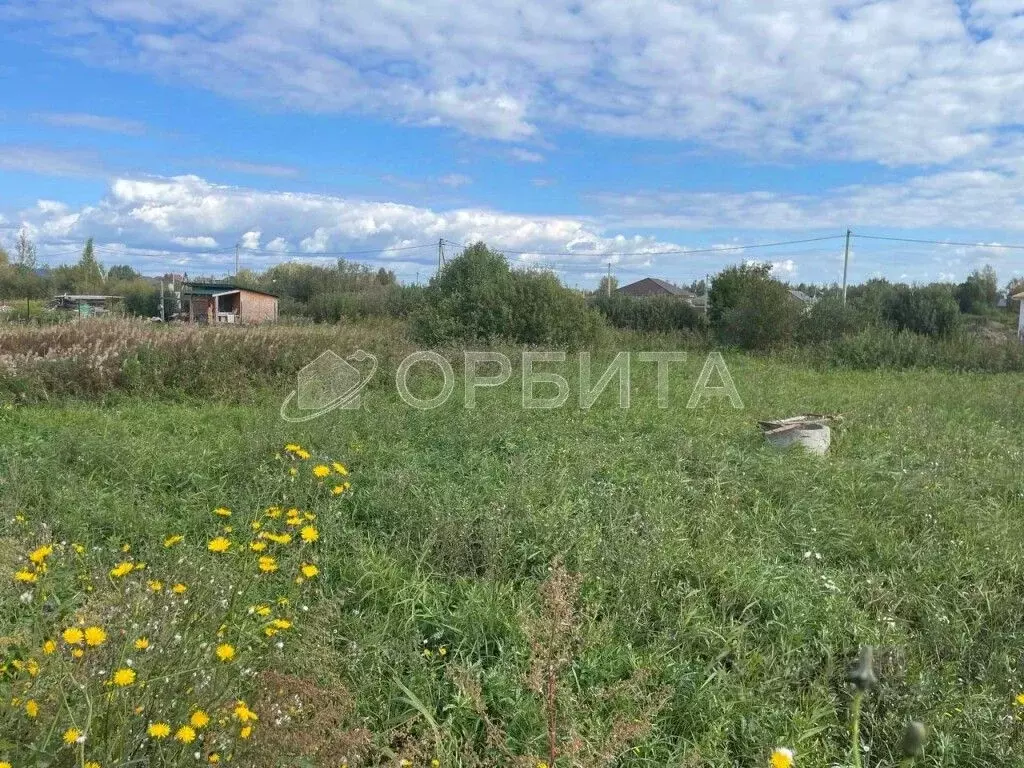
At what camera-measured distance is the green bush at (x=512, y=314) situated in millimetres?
13398

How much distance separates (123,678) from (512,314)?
39.6ft

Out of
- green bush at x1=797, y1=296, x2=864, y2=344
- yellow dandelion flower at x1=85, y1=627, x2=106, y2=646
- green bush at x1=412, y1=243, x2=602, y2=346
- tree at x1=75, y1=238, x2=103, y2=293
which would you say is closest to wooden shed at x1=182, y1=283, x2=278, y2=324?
tree at x1=75, y1=238, x2=103, y2=293

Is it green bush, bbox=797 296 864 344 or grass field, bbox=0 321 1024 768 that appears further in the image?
green bush, bbox=797 296 864 344

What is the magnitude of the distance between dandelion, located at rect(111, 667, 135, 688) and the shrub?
62.0ft

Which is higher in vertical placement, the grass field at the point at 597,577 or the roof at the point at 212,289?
the roof at the point at 212,289

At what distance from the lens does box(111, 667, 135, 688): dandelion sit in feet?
5.96

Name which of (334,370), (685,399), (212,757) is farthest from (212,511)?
(685,399)

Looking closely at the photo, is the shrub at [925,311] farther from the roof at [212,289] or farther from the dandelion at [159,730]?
the roof at [212,289]

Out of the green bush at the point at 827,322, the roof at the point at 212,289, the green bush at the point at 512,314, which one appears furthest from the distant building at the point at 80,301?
the green bush at the point at 827,322

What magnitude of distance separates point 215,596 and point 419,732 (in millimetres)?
882

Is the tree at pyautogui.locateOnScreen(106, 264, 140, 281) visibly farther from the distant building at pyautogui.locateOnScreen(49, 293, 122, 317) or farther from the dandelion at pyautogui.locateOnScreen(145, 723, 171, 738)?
the dandelion at pyautogui.locateOnScreen(145, 723, 171, 738)

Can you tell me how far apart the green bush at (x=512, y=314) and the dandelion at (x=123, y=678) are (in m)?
11.1

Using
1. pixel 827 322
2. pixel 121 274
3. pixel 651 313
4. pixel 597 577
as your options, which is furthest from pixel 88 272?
pixel 597 577

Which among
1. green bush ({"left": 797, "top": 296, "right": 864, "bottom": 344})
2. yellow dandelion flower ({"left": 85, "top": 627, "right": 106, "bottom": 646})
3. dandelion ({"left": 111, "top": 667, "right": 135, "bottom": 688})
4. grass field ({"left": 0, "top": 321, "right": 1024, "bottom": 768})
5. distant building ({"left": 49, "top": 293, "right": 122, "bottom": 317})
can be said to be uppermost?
distant building ({"left": 49, "top": 293, "right": 122, "bottom": 317})
